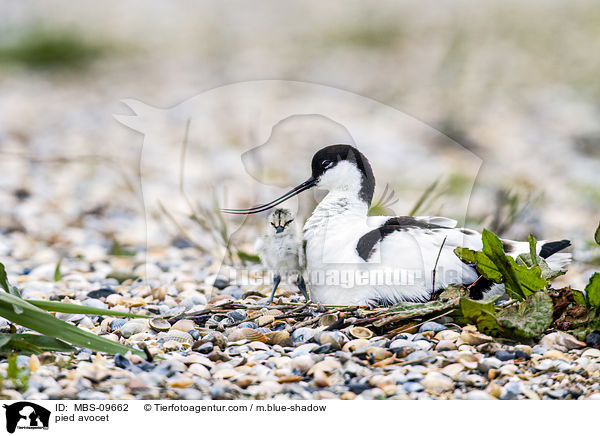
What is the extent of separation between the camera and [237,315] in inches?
88.2

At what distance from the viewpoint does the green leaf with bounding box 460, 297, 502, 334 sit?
1950 millimetres

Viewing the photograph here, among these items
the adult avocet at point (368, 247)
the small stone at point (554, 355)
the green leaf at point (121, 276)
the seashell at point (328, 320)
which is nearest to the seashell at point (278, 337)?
the seashell at point (328, 320)

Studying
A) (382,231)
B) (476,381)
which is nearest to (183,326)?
(382,231)

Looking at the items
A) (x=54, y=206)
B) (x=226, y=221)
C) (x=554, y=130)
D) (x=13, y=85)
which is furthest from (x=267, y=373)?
(x=13, y=85)

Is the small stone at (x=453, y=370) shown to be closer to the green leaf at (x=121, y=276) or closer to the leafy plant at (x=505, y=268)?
the leafy plant at (x=505, y=268)

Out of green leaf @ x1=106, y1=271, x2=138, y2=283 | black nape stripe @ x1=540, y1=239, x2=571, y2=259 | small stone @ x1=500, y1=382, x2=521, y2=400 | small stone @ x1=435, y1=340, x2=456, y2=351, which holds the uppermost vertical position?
green leaf @ x1=106, y1=271, x2=138, y2=283

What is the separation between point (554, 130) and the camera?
497cm

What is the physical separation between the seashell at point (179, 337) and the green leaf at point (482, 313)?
727mm

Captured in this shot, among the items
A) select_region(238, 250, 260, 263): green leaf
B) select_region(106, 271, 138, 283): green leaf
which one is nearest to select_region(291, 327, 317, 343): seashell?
select_region(238, 250, 260, 263): green leaf

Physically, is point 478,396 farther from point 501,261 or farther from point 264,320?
point 264,320

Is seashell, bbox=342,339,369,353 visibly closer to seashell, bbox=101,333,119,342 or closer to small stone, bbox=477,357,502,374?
small stone, bbox=477,357,502,374

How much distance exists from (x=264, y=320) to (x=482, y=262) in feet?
2.04

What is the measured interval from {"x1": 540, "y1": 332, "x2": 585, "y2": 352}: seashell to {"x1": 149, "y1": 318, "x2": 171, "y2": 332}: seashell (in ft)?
3.33

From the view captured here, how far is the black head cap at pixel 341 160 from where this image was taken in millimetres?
2248
